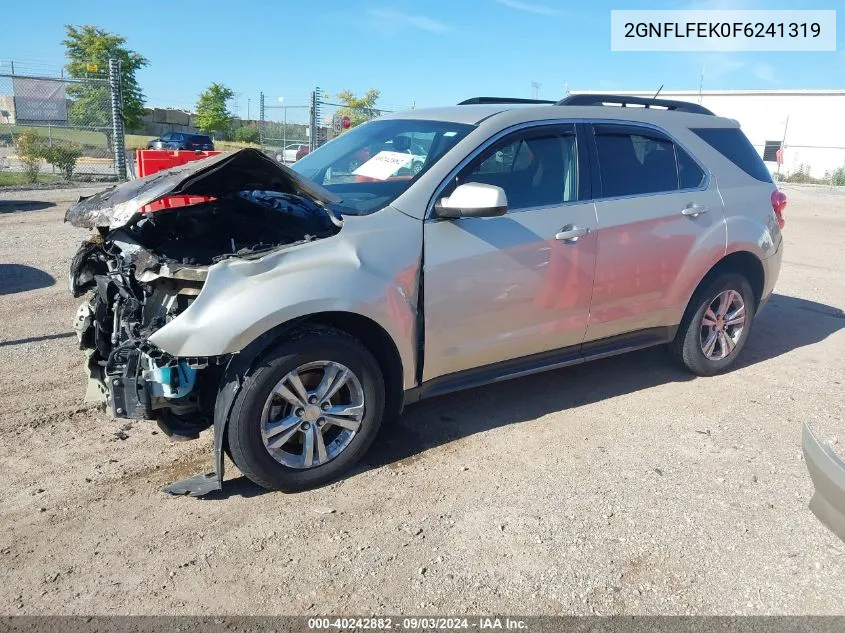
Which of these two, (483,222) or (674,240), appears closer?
(483,222)

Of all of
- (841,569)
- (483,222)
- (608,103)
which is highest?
(608,103)

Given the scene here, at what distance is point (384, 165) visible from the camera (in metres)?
4.26

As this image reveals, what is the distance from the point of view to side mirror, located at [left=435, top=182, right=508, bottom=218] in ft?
11.7

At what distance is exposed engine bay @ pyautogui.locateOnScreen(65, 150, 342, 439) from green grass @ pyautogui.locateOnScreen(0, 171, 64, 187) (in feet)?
46.1

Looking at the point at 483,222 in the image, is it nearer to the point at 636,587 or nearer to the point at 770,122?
the point at 636,587

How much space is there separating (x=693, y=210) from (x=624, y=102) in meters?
0.93

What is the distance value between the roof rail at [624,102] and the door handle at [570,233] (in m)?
0.92

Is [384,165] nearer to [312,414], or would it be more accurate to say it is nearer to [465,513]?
[312,414]

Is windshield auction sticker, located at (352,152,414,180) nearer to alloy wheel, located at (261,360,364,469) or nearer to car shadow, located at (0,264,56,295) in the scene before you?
alloy wheel, located at (261,360,364,469)

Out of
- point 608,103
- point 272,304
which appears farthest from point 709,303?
point 272,304

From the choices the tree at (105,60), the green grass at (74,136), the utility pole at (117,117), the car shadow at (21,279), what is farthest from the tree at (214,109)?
the car shadow at (21,279)

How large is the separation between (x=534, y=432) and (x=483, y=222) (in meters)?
1.34

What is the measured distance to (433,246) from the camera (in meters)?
3.69

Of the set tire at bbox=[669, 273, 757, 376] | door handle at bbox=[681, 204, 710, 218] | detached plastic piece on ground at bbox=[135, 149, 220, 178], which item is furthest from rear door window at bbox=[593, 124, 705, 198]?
detached plastic piece on ground at bbox=[135, 149, 220, 178]
